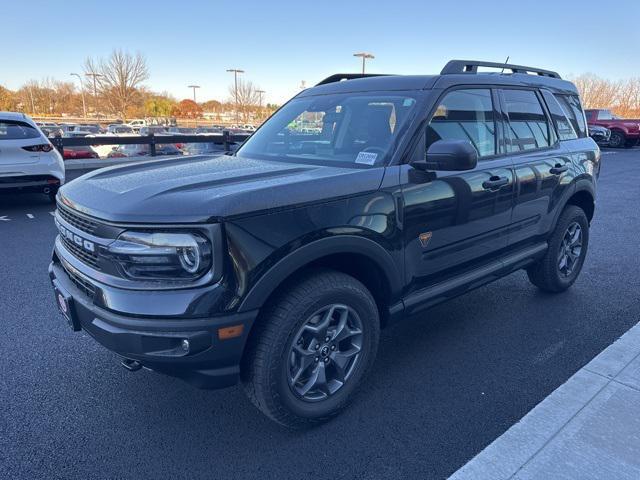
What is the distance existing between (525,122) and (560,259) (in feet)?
4.49

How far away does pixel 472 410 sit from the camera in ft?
8.99

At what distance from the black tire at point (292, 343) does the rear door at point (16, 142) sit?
6940mm

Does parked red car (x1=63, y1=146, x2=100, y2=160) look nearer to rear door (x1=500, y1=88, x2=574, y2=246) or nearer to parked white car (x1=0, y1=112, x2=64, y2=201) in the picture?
parked white car (x1=0, y1=112, x2=64, y2=201)

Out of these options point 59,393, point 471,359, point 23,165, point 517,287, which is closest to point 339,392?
point 471,359

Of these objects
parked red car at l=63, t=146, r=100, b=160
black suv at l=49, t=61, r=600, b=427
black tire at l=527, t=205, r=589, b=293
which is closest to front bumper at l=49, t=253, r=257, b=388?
black suv at l=49, t=61, r=600, b=427

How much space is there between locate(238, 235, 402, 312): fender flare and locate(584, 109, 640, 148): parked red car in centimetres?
2487

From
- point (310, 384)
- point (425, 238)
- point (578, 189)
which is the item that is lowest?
point (310, 384)

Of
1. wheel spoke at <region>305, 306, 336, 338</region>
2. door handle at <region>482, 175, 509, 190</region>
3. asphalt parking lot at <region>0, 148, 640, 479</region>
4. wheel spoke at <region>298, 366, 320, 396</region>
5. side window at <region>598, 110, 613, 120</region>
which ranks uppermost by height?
side window at <region>598, 110, 613, 120</region>

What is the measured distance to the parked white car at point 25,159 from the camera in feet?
24.4

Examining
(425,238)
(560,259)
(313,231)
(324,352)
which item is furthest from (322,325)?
(560,259)

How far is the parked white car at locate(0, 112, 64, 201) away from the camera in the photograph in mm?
7441

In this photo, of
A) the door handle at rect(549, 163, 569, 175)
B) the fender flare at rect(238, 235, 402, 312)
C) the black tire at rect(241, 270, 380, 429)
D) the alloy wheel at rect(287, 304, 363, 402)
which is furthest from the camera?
the door handle at rect(549, 163, 569, 175)

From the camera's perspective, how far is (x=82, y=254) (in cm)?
243

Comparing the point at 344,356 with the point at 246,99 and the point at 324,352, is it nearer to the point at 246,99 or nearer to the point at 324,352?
the point at 324,352
